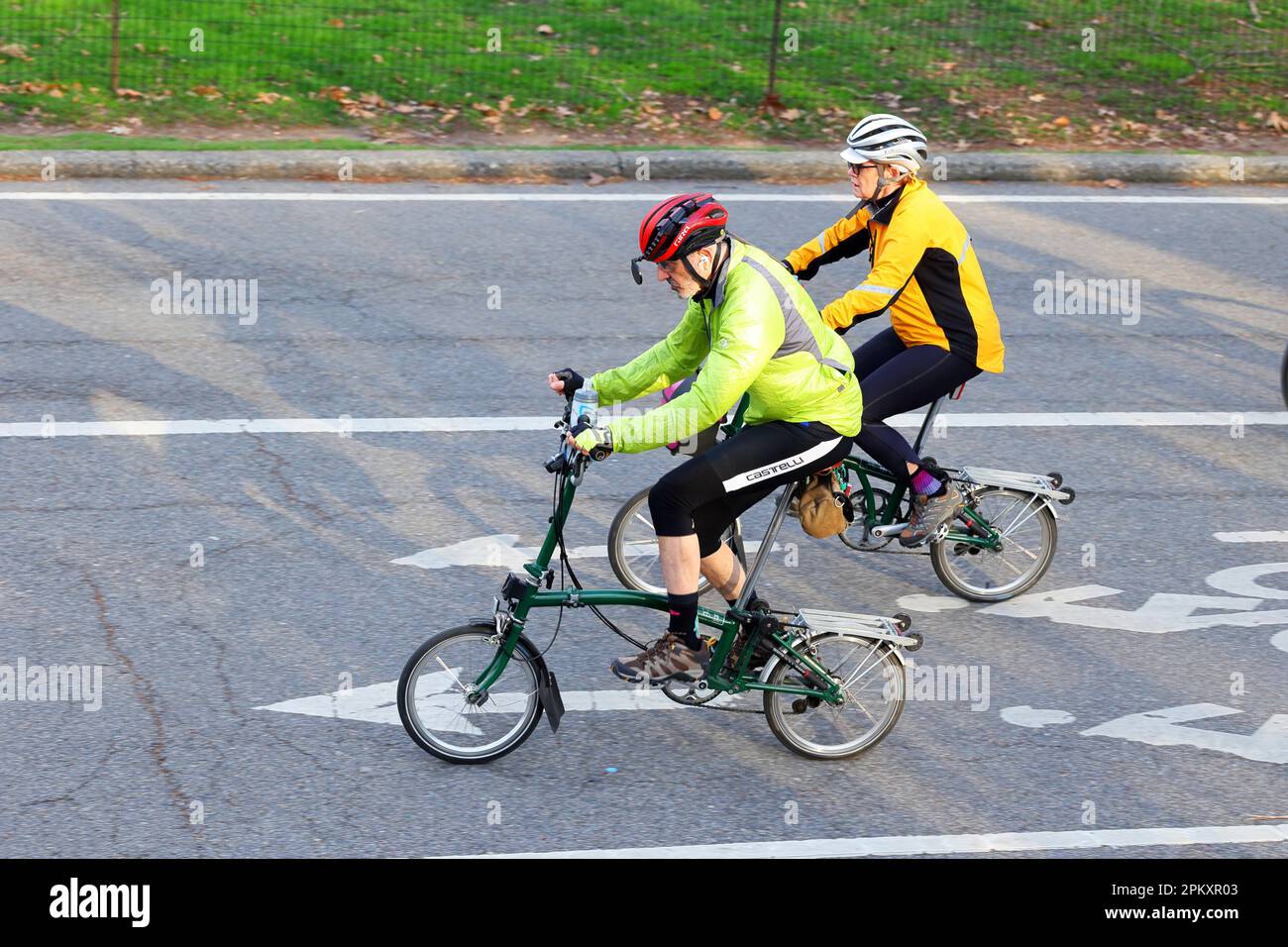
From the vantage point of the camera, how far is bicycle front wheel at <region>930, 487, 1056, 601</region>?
272 inches

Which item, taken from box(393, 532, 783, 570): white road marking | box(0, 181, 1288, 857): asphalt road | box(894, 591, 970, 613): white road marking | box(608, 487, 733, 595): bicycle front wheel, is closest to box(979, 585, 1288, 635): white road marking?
box(0, 181, 1288, 857): asphalt road

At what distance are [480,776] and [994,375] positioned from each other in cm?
493

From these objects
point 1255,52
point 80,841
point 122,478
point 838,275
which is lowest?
point 80,841

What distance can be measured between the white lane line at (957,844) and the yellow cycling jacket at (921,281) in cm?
228

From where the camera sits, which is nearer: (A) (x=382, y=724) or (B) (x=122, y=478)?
(A) (x=382, y=724)

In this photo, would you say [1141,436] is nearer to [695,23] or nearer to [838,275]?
[838,275]

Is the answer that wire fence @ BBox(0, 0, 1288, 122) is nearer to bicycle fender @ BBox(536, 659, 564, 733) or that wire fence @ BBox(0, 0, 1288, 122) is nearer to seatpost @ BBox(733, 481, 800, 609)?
seatpost @ BBox(733, 481, 800, 609)

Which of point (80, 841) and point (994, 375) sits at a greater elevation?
point (994, 375)

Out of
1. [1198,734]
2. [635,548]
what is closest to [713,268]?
[635,548]

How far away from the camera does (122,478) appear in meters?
7.48

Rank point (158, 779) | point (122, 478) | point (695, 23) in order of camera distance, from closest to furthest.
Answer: point (158, 779), point (122, 478), point (695, 23)

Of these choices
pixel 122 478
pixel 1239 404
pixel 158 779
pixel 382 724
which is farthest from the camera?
pixel 1239 404

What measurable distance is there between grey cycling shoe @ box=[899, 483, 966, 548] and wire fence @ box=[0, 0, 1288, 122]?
7.91 metres

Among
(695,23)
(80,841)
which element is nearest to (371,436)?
(80,841)
